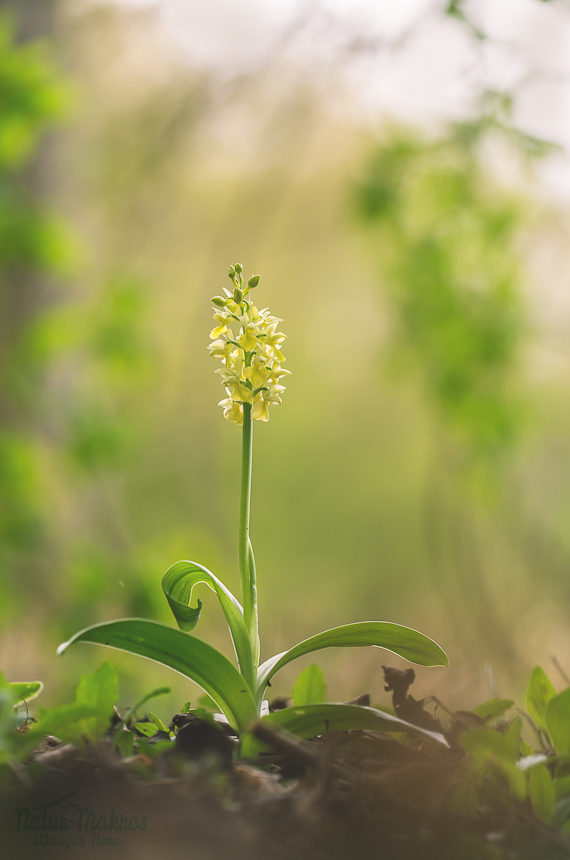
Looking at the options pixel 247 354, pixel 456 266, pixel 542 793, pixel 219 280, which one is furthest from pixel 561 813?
pixel 219 280

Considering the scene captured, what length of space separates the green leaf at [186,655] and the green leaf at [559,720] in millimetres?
213

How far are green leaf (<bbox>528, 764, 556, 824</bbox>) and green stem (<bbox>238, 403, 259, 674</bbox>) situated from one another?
0.22 metres

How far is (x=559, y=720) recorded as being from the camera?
1.36ft

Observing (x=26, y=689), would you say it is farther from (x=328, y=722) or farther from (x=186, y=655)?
(x=328, y=722)

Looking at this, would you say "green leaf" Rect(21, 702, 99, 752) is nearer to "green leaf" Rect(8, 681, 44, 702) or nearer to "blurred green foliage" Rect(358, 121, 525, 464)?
"green leaf" Rect(8, 681, 44, 702)

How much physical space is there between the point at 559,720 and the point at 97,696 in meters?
0.32

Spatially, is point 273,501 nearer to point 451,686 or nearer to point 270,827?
point 451,686

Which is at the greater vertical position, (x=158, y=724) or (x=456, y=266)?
(x=456, y=266)

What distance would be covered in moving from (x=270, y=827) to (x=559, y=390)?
13.7 ft

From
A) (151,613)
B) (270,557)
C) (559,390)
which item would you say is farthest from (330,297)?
(151,613)

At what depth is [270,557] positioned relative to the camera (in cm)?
513

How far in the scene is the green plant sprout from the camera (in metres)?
0.42

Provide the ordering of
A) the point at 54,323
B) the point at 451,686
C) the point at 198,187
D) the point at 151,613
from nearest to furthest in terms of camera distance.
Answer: the point at 451,686 → the point at 151,613 → the point at 54,323 → the point at 198,187

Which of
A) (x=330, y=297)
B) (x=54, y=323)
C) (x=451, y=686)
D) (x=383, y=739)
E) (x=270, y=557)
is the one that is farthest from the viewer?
(x=270, y=557)
